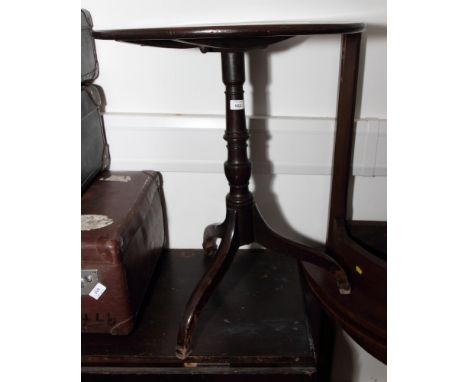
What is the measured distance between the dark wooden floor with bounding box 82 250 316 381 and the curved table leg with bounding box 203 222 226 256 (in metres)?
0.11

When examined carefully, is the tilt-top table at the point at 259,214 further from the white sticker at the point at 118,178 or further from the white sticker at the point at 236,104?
the white sticker at the point at 118,178

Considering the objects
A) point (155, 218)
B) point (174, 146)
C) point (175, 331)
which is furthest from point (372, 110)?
point (175, 331)

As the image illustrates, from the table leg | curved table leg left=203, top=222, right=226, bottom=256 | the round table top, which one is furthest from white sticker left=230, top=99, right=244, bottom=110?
curved table leg left=203, top=222, right=226, bottom=256

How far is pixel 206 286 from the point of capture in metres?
0.92

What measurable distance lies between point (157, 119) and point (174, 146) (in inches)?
3.4

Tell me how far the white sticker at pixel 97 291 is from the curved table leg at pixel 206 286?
0.57ft

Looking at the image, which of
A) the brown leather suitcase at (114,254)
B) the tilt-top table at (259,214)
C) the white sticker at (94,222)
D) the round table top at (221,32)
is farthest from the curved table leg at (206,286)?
the round table top at (221,32)

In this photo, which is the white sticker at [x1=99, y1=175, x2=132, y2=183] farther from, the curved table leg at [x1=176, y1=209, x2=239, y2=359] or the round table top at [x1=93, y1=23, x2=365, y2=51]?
the round table top at [x1=93, y1=23, x2=365, y2=51]

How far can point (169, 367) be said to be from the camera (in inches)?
34.7

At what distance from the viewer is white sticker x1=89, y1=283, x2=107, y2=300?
90 centimetres

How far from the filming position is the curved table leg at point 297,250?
1.01m
